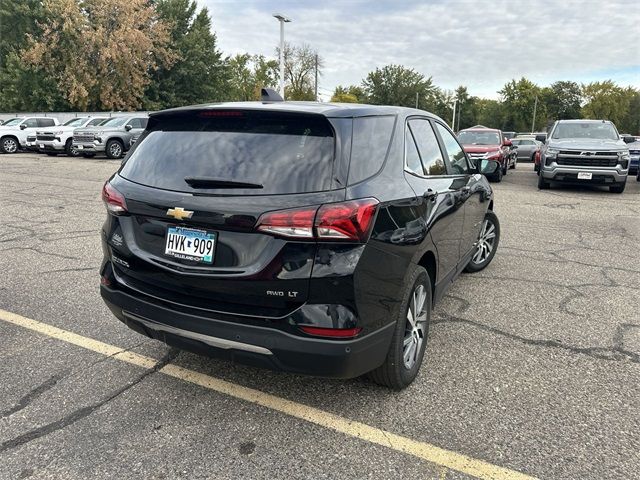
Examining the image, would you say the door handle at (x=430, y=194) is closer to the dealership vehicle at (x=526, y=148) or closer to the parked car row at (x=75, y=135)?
the parked car row at (x=75, y=135)

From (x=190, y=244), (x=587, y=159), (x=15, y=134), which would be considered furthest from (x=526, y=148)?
(x=190, y=244)

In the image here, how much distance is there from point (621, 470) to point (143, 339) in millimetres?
3125

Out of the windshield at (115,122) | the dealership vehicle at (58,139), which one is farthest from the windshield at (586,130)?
the dealership vehicle at (58,139)

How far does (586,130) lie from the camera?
13.6 metres

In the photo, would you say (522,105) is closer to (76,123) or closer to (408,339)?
(76,123)

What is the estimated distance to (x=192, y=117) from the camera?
3.02 metres

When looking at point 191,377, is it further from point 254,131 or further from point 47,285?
Result: point 47,285

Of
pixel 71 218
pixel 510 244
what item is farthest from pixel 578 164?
pixel 71 218

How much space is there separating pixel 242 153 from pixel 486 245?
12.7 feet

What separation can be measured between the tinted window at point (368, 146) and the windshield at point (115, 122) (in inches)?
827

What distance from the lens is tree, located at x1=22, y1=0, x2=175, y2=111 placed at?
32.6m

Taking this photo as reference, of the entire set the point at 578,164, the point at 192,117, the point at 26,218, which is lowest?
the point at 26,218

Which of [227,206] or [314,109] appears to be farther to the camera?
[314,109]

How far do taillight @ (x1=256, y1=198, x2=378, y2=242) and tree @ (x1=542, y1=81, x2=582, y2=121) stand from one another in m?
85.5
